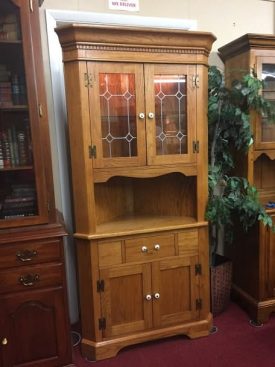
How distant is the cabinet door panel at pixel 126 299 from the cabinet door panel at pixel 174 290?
0.18 ft

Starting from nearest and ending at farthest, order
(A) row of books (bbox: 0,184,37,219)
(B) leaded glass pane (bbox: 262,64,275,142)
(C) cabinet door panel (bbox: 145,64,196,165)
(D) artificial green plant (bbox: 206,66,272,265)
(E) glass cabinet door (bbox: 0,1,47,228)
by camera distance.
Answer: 1. (E) glass cabinet door (bbox: 0,1,47,228)
2. (A) row of books (bbox: 0,184,37,219)
3. (C) cabinet door panel (bbox: 145,64,196,165)
4. (D) artificial green plant (bbox: 206,66,272,265)
5. (B) leaded glass pane (bbox: 262,64,275,142)

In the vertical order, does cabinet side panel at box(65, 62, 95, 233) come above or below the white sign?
below

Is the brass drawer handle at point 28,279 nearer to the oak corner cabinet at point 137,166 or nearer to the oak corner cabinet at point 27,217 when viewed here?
the oak corner cabinet at point 27,217

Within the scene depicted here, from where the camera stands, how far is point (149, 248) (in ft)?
6.61

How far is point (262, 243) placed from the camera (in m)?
2.24

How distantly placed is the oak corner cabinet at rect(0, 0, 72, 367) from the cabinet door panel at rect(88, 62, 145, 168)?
30 centimetres

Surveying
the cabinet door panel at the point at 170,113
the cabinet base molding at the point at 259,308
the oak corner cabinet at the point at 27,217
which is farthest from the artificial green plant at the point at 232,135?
the oak corner cabinet at the point at 27,217

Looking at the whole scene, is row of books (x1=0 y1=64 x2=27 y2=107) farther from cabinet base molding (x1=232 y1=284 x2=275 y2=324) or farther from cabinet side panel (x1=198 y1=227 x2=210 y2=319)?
cabinet base molding (x1=232 y1=284 x2=275 y2=324)

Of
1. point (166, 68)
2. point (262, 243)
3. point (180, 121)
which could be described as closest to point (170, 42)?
point (166, 68)

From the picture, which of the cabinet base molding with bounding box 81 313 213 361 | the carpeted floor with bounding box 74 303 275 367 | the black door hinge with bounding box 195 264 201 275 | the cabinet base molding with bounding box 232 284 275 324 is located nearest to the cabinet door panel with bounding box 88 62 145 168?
the black door hinge with bounding box 195 264 201 275

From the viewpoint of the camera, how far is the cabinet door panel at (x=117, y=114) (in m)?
1.82

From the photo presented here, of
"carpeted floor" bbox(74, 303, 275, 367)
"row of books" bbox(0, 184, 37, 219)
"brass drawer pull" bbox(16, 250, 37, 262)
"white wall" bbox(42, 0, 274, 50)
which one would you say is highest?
"white wall" bbox(42, 0, 274, 50)

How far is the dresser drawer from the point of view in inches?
78.2

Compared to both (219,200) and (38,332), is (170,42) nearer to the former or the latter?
(219,200)
